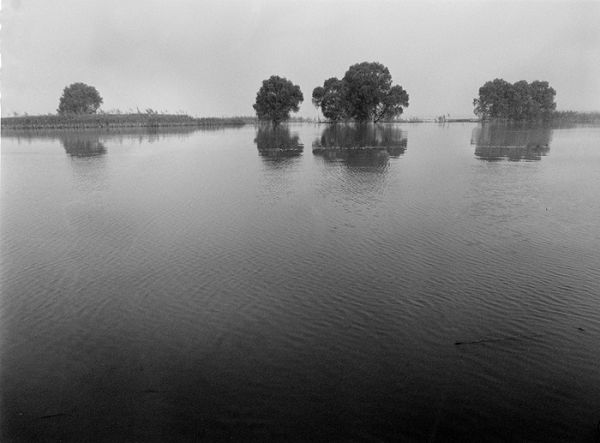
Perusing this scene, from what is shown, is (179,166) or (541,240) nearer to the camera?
(541,240)

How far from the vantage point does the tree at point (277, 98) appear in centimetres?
9962

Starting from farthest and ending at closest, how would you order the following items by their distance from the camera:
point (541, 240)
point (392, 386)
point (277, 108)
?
point (277, 108) < point (541, 240) < point (392, 386)

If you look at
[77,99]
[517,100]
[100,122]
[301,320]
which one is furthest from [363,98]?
[301,320]

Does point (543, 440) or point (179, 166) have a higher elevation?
point (179, 166)

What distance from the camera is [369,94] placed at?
87.5 meters

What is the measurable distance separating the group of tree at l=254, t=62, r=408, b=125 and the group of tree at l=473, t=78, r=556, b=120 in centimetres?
3311

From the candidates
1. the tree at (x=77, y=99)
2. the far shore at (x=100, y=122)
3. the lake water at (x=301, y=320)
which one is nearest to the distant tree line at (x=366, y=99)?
the tree at (x=77, y=99)

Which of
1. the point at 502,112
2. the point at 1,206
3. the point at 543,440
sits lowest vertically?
the point at 543,440

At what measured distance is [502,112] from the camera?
4405 inches

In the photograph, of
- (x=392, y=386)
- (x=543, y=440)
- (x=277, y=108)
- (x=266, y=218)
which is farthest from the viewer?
(x=277, y=108)

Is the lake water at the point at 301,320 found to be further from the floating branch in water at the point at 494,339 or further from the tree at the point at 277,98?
the tree at the point at 277,98

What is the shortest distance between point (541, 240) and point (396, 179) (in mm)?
9893

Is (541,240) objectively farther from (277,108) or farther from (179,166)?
(277,108)

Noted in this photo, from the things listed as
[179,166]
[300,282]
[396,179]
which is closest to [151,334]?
[300,282]
